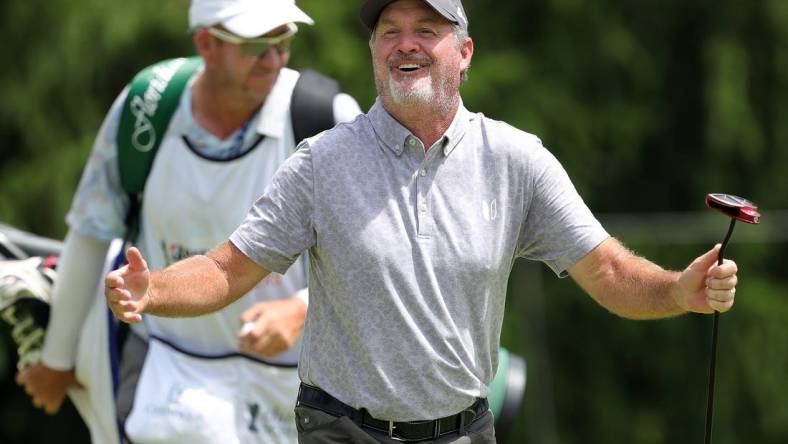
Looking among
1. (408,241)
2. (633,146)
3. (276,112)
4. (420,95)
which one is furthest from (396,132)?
(633,146)

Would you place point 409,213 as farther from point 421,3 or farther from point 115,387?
point 115,387

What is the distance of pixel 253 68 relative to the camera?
4.93 m

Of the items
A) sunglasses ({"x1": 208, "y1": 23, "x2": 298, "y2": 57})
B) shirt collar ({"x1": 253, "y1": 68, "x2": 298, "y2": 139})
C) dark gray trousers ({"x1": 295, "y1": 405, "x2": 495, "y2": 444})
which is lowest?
dark gray trousers ({"x1": 295, "y1": 405, "x2": 495, "y2": 444})

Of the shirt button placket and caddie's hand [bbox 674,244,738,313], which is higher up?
the shirt button placket

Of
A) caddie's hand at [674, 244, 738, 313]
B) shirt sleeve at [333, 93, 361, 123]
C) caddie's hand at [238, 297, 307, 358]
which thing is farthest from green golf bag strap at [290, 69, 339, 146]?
caddie's hand at [674, 244, 738, 313]

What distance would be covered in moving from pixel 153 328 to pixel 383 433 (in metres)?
1.71

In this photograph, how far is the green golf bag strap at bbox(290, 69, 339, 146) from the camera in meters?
4.85

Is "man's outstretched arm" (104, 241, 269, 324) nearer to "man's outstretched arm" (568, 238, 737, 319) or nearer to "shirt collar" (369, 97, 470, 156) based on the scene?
"shirt collar" (369, 97, 470, 156)

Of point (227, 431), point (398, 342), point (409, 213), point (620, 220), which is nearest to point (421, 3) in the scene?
point (409, 213)

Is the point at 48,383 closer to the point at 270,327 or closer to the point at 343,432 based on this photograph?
the point at 270,327

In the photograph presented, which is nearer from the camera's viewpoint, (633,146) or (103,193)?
(103,193)

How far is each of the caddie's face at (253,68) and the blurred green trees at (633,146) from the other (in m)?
5.16

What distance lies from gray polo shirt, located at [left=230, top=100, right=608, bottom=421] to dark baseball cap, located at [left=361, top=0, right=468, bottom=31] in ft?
0.71

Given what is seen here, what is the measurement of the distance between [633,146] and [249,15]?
7207 mm
